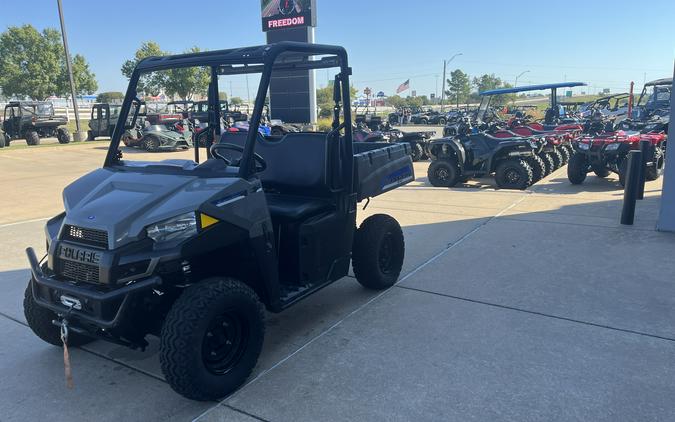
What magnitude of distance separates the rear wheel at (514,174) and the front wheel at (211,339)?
7.82 m

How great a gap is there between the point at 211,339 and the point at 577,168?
8.93 metres

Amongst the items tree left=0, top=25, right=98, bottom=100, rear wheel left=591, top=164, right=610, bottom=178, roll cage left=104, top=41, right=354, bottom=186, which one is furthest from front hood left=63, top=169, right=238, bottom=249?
tree left=0, top=25, right=98, bottom=100

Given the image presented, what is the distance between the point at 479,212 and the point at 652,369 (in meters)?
4.74

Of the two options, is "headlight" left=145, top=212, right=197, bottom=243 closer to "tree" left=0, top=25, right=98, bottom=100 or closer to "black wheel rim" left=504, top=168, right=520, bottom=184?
"black wheel rim" left=504, top=168, right=520, bottom=184

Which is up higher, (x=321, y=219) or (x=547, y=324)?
(x=321, y=219)

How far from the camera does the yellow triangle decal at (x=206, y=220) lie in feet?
9.00

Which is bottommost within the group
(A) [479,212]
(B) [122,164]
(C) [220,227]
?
(A) [479,212]

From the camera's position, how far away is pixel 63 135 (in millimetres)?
22406

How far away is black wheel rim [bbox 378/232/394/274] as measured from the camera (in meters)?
4.52

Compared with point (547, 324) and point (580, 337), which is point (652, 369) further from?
point (547, 324)

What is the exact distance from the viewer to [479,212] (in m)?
7.72

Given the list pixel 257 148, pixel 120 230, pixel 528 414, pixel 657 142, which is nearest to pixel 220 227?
pixel 120 230

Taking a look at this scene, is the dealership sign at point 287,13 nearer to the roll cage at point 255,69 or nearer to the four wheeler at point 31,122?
the four wheeler at point 31,122

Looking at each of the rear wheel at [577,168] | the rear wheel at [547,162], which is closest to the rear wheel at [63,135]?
the rear wheel at [547,162]
